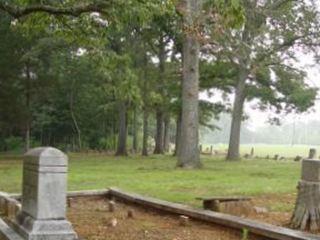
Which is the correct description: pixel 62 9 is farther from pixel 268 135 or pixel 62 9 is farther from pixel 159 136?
pixel 268 135

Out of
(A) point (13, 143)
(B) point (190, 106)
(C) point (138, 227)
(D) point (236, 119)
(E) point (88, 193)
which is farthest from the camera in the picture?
(A) point (13, 143)

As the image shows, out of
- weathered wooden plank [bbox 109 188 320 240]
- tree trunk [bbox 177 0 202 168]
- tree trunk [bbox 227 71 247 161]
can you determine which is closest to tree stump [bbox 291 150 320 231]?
weathered wooden plank [bbox 109 188 320 240]

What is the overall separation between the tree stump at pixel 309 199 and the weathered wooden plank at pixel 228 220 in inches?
32.9

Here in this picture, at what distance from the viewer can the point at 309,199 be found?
942cm

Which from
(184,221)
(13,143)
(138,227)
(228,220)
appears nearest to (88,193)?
(138,227)

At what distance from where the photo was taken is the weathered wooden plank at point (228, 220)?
8.04m

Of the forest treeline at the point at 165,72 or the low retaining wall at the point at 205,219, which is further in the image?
the forest treeline at the point at 165,72

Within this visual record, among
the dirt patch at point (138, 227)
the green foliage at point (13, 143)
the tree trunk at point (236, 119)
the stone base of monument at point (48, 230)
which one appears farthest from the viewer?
the green foliage at point (13, 143)

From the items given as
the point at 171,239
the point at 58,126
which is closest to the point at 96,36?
the point at 171,239

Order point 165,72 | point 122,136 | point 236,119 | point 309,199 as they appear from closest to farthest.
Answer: point 309,199, point 236,119, point 165,72, point 122,136

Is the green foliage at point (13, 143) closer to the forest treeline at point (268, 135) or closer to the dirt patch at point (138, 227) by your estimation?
the dirt patch at point (138, 227)

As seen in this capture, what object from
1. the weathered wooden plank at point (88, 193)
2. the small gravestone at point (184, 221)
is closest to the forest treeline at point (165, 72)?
the weathered wooden plank at point (88, 193)

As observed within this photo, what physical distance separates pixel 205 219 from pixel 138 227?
1097 mm

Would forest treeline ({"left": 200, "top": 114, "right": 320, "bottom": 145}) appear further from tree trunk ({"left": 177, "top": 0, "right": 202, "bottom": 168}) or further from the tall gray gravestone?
the tall gray gravestone
